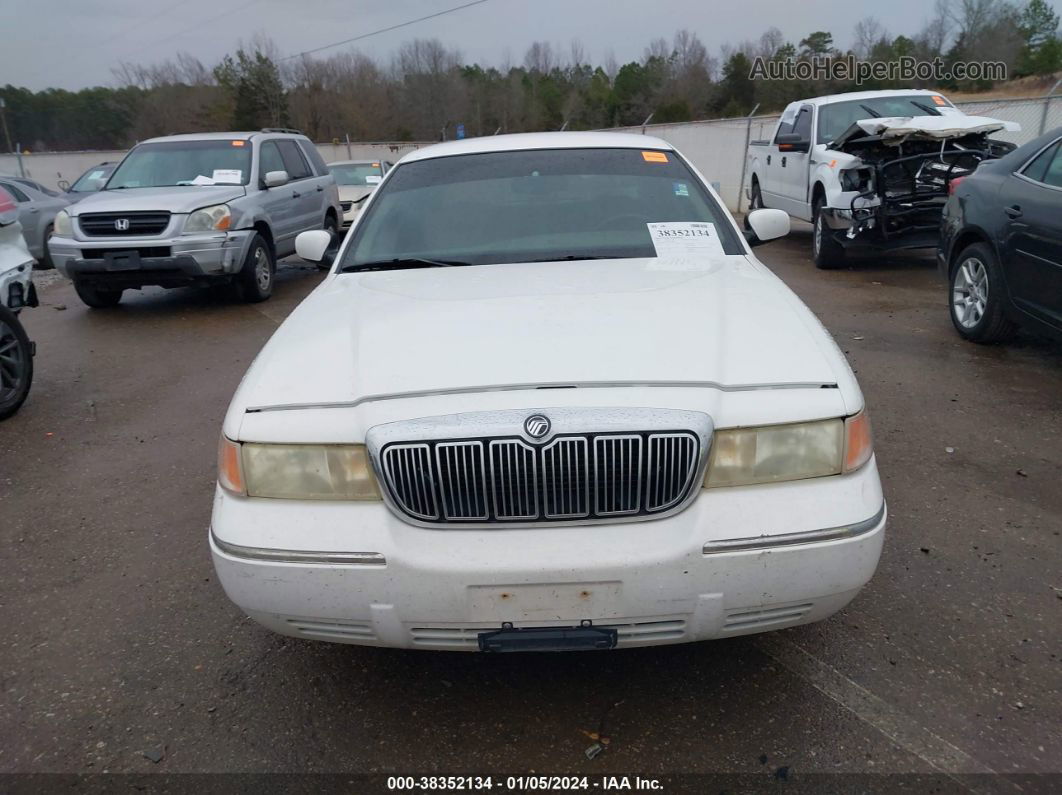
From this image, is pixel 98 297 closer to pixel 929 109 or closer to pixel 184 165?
pixel 184 165

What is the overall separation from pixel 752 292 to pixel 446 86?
69104mm

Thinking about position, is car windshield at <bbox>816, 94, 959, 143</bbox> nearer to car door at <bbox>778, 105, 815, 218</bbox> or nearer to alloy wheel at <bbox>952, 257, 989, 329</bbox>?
car door at <bbox>778, 105, 815, 218</bbox>

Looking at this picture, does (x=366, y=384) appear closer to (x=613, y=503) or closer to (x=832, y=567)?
(x=613, y=503)

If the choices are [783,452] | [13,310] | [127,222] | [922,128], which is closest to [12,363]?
[13,310]

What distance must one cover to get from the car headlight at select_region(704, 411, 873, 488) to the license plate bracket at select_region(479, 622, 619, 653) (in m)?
0.48

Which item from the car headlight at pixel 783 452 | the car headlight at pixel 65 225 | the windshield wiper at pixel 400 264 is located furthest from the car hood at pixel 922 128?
the car headlight at pixel 65 225

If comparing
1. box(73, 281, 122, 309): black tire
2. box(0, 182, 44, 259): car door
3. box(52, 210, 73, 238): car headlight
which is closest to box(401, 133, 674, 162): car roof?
box(52, 210, 73, 238): car headlight

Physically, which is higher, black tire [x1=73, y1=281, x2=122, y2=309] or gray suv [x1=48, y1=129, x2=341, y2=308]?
gray suv [x1=48, y1=129, x2=341, y2=308]

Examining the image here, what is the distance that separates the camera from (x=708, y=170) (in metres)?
17.7

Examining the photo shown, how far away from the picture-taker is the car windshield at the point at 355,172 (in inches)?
631

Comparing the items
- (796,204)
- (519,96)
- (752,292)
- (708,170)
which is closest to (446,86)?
(519,96)

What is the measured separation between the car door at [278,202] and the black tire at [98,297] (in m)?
1.88

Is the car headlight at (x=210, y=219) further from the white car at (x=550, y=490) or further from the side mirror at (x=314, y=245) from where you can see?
the white car at (x=550, y=490)

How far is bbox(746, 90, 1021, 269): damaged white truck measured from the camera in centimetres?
848
